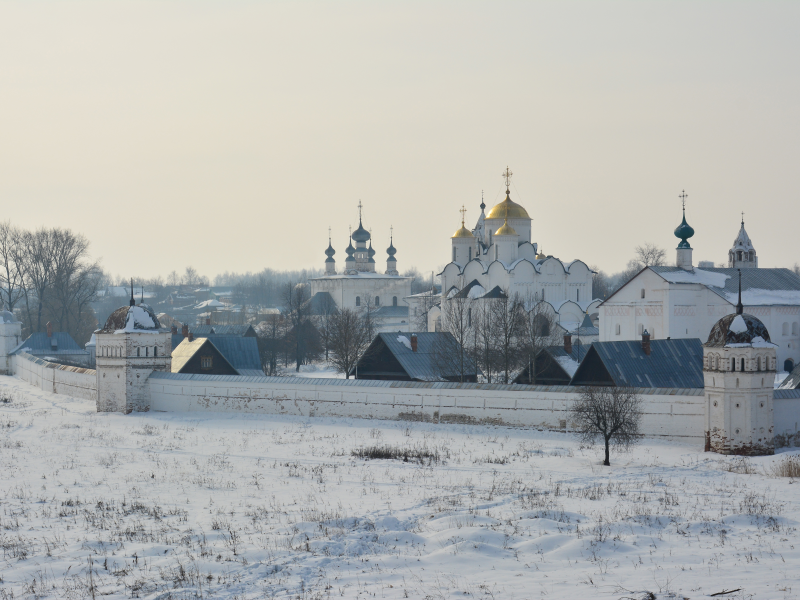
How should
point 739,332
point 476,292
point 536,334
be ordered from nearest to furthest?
point 739,332 → point 536,334 → point 476,292

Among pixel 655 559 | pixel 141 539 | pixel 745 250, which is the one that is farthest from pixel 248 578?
pixel 745 250

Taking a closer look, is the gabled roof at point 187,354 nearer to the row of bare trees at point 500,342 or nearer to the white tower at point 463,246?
the row of bare trees at point 500,342

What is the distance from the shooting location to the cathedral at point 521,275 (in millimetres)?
47594

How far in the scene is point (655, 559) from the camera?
9953mm

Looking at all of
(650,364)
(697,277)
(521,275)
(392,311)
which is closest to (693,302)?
(697,277)

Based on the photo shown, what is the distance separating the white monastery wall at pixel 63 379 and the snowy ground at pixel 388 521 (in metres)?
9.83

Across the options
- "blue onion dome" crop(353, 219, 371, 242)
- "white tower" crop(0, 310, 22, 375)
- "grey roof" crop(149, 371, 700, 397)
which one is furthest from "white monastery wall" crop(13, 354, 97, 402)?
"blue onion dome" crop(353, 219, 371, 242)

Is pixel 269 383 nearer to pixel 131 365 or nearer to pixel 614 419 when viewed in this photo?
pixel 131 365

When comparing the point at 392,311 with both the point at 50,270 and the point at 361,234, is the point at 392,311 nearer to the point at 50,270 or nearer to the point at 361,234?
the point at 361,234

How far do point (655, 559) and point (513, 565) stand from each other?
4.85ft

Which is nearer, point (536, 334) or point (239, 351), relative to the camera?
point (239, 351)

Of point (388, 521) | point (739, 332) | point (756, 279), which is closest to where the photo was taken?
point (388, 521)

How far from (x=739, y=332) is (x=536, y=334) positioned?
19.7 metres

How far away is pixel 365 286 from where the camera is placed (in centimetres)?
7338
